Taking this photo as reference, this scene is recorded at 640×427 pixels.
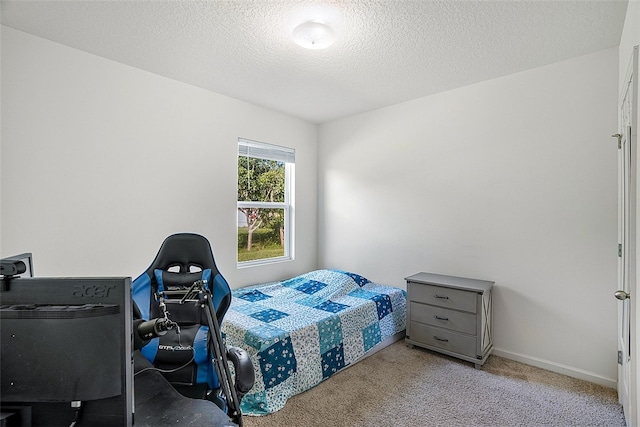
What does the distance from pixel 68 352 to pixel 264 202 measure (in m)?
3.15

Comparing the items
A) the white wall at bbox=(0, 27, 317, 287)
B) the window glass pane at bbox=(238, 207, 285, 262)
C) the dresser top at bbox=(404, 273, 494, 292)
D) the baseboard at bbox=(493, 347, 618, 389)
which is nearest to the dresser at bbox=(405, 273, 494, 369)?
the dresser top at bbox=(404, 273, 494, 292)

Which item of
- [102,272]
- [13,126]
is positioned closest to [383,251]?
[102,272]

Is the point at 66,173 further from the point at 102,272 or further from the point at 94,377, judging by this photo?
the point at 94,377

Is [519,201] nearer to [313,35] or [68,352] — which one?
[313,35]

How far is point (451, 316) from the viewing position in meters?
2.73

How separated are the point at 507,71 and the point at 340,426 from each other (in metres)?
3.08

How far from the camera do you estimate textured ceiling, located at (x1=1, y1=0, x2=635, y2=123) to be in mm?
1874

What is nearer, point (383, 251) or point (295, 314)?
point (295, 314)

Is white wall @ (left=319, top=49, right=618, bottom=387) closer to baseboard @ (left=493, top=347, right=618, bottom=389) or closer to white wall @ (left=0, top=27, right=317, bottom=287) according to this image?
baseboard @ (left=493, top=347, right=618, bottom=389)

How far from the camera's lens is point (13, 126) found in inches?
82.4

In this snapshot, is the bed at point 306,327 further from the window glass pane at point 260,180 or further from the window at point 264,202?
the window glass pane at point 260,180

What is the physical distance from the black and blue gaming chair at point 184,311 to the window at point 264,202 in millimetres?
1621

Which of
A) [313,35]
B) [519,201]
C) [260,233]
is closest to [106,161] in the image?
[260,233]

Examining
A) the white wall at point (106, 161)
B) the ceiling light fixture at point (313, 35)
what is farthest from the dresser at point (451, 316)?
the ceiling light fixture at point (313, 35)
